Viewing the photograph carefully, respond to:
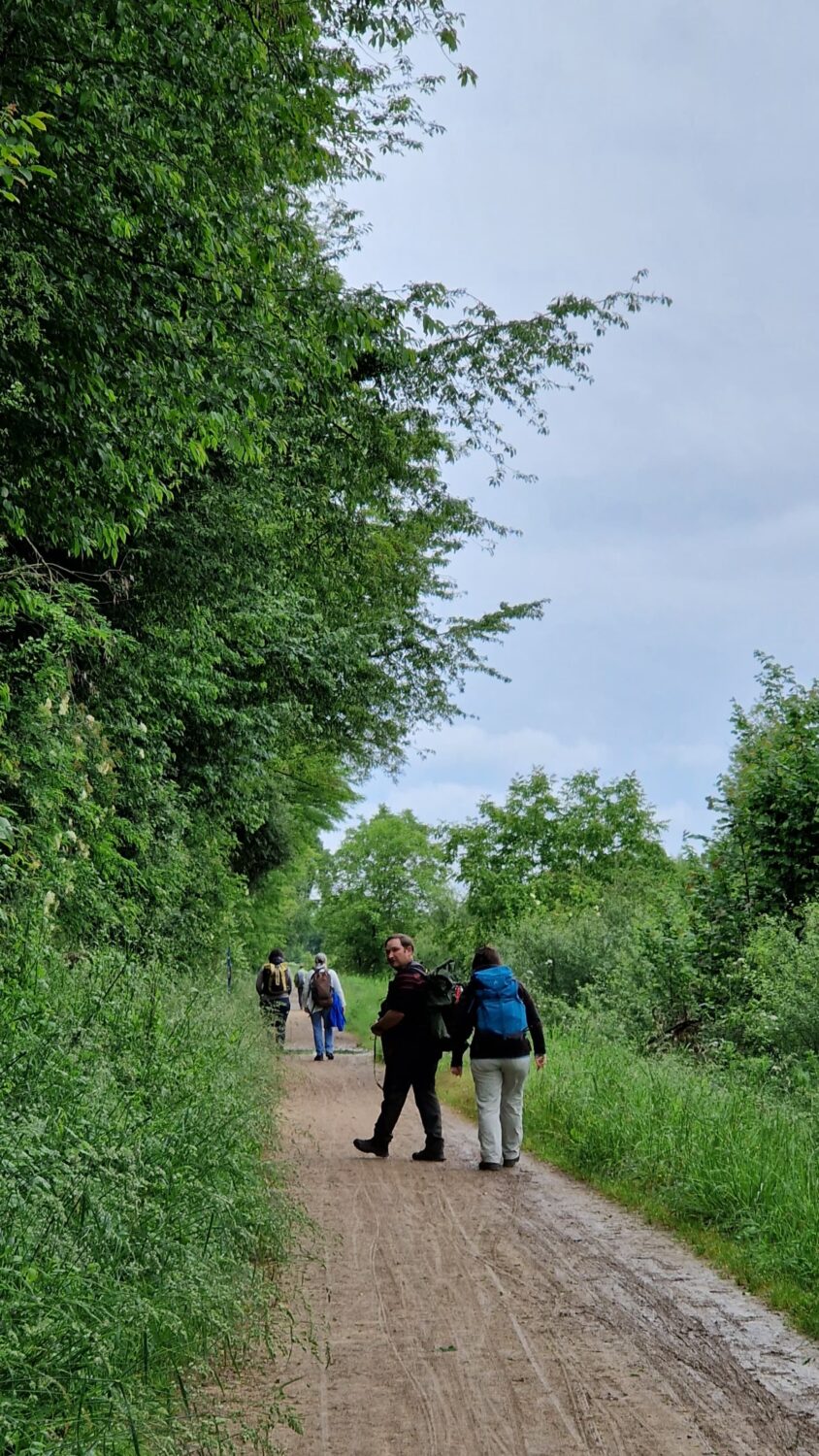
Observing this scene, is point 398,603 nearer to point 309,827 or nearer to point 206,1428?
point 309,827

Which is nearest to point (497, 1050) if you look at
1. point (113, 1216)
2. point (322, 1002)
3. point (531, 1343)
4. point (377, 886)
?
point (531, 1343)

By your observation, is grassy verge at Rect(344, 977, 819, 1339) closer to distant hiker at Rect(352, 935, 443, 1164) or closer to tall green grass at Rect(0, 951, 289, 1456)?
distant hiker at Rect(352, 935, 443, 1164)

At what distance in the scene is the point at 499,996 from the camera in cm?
1189

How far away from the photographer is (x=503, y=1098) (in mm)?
11711

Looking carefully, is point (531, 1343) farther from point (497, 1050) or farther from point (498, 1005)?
point (498, 1005)

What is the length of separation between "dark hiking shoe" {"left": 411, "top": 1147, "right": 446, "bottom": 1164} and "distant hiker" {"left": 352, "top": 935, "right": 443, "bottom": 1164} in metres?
0.15

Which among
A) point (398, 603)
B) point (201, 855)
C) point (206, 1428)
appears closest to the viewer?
point (206, 1428)

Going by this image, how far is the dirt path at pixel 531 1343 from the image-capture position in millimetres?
4738

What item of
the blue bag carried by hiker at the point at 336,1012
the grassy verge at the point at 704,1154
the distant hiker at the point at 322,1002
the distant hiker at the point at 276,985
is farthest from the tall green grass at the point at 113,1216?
the blue bag carried by hiker at the point at 336,1012

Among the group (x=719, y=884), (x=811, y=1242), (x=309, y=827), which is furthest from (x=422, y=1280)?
(x=309, y=827)

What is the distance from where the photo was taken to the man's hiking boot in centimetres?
1195

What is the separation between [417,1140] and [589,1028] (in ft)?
14.6

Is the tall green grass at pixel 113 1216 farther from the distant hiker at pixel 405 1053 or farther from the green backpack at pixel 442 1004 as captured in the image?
the green backpack at pixel 442 1004

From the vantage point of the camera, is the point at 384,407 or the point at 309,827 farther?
the point at 309,827
